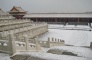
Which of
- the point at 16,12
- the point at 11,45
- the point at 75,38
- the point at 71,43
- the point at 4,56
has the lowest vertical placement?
the point at 71,43

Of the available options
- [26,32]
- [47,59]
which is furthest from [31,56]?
[26,32]

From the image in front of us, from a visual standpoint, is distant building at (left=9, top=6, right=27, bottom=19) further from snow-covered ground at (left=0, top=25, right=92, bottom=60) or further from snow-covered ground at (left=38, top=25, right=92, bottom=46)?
snow-covered ground at (left=38, top=25, right=92, bottom=46)

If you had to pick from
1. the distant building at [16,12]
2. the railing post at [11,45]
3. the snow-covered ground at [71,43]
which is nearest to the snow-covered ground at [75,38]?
the snow-covered ground at [71,43]

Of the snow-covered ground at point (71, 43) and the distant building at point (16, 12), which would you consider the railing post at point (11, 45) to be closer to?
the snow-covered ground at point (71, 43)

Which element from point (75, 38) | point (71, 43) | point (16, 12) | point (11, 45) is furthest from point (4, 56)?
point (16, 12)

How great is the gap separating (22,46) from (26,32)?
10.3 metres

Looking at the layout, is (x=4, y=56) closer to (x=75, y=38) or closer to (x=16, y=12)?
(x=75, y=38)

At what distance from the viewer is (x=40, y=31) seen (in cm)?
2497

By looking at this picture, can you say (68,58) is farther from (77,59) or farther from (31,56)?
(31,56)

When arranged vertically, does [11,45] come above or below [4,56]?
above

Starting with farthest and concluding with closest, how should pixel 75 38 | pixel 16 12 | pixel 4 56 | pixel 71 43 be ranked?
pixel 16 12, pixel 75 38, pixel 71 43, pixel 4 56

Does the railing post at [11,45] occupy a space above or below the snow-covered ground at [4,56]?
above

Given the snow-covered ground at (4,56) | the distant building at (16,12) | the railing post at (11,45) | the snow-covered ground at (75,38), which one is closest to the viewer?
the snow-covered ground at (4,56)

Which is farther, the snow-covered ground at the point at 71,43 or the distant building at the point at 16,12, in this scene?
the distant building at the point at 16,12
